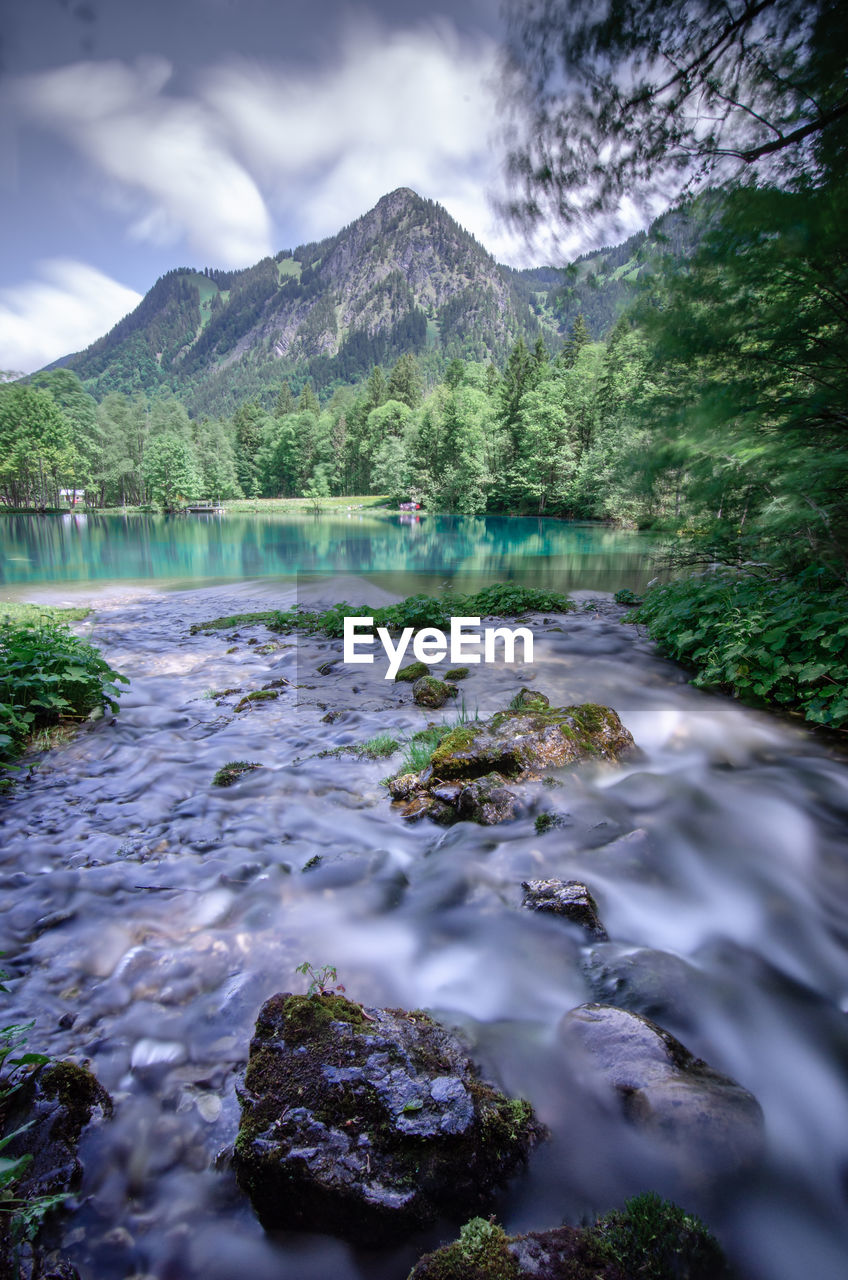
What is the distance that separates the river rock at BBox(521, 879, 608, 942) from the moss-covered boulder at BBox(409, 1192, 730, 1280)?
163cm

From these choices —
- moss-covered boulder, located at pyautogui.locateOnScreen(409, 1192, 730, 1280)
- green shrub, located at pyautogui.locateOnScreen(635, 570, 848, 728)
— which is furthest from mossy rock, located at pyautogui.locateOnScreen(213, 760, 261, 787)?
green shrub, located at pyautogui.locateOnScreen(635, 570, 848, 728)

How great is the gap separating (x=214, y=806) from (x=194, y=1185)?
3.30 metres

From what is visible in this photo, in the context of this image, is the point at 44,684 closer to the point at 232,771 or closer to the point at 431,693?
the point at 232,771

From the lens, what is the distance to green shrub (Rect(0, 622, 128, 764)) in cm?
618

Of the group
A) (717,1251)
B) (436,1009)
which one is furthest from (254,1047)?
(717,1251)

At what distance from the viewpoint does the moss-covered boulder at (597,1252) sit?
5.65 feet

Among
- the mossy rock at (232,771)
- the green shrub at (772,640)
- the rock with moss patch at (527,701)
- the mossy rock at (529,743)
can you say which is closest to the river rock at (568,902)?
the mossy rock at (529,743)

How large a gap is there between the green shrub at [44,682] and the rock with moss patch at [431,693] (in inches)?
149

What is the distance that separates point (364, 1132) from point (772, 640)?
684 cm

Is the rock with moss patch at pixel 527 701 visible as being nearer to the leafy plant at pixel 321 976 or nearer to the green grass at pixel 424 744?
the green grass at pixel 424 744

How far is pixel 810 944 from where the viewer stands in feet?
11.5

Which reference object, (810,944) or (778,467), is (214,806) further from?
(778,467)

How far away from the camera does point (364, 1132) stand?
216 cm

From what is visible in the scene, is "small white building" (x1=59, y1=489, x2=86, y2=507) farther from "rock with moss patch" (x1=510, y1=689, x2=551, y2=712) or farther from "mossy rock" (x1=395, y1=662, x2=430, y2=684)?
"rock with moss patch" (x1=510, y1=689, x2=551, y2=712)
